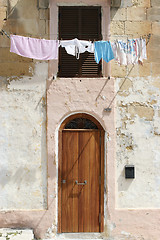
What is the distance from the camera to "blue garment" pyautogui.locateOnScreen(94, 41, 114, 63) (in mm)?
6039

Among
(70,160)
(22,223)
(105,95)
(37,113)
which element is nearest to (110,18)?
(105,95)

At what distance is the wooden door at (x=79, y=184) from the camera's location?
254 inches

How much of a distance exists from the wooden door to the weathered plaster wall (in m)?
0.53

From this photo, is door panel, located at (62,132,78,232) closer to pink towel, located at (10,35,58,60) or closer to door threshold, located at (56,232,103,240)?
door threshold, located at (56,232,103,240)

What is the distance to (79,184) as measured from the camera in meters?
6.46

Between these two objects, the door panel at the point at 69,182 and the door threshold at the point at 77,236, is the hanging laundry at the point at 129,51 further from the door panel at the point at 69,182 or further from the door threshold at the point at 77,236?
the door threshold at the point at 77,236

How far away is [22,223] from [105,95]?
143 inches

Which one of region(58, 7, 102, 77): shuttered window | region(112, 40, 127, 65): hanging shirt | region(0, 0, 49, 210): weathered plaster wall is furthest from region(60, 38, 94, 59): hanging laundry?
region(0, 0, 49, 210): weathered plaster wall

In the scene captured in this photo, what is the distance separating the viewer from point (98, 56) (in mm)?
6031

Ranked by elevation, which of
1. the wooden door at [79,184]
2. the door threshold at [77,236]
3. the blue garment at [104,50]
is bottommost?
the door threshold at [77,236]

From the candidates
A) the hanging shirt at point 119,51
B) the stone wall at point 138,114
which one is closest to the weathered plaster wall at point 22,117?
the hanging shirt at point 119,51

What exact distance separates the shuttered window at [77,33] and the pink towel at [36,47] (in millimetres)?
667

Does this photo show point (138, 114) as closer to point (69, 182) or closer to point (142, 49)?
point (142, 49)

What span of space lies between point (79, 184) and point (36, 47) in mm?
3363
